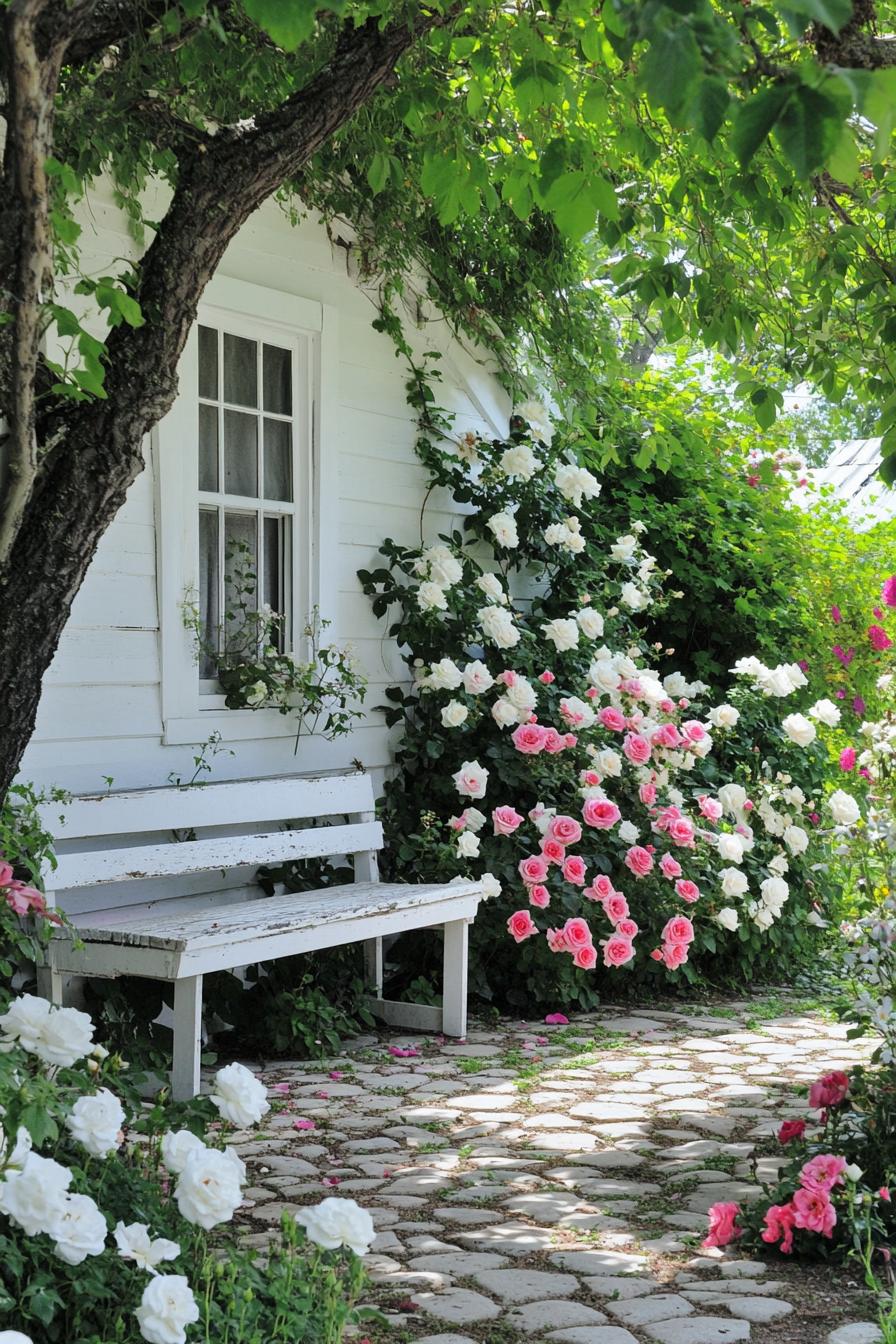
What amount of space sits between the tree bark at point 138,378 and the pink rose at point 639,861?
3.50m

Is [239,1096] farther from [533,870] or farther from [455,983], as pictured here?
[533,870]

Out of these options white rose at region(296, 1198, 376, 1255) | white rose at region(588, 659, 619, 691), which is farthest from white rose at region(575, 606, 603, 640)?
white rose at region(296, 1198, 376, 1255)

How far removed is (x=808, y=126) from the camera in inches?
70.2

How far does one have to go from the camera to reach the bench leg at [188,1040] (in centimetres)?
453

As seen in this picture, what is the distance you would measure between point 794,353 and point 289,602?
243 centimetres

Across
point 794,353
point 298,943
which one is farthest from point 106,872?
point 794,353

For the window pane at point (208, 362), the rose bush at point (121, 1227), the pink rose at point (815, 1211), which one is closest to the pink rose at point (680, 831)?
the window pane at point (208, 362)

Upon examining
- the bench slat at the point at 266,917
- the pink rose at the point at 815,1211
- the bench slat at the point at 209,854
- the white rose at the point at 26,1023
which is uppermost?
the bench slat at the point at 209,854

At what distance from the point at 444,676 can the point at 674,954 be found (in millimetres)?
1556

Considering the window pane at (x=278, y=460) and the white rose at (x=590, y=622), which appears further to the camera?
the white rose at (x=590, y=622)

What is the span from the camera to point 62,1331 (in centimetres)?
244

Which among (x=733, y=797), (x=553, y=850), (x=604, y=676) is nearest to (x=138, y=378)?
(x=553, y=850)

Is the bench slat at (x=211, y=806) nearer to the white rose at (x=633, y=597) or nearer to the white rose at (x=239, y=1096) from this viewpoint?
the white rose at (x=633, y=597)

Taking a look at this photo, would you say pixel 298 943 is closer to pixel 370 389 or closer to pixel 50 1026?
pixel 50 1026
